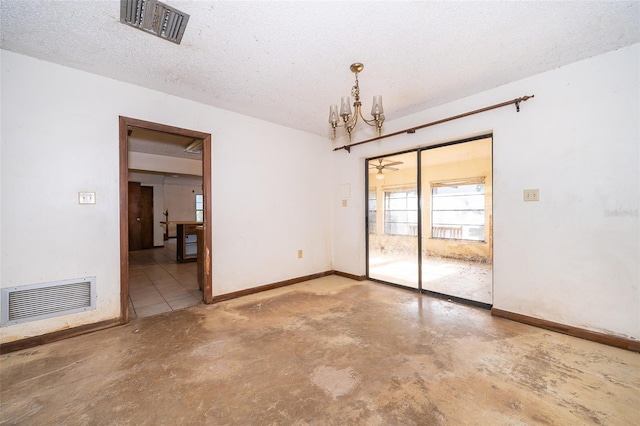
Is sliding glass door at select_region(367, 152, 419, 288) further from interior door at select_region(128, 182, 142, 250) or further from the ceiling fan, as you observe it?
interior door at select_region(128, 182, 142, 250)

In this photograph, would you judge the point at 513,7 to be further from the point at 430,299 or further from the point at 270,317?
the point at 270,317

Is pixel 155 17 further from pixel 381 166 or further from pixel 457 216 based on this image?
pixel 457 216

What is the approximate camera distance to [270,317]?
2844mm

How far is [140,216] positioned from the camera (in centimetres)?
822

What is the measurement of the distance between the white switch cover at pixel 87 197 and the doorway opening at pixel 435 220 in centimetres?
369

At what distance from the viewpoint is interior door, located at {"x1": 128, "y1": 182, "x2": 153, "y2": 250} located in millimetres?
7852

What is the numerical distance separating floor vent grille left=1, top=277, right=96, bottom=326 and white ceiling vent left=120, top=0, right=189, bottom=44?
93.6 inches

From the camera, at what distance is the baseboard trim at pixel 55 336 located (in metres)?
2.16

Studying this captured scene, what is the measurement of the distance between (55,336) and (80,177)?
151 centimetres

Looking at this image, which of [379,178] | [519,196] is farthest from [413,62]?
[379,178]

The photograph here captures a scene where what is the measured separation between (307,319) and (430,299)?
174cm

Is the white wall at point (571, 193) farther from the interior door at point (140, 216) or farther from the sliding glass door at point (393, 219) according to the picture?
the interior door at point (140, 216)

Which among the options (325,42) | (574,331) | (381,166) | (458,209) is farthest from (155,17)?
(574,331)

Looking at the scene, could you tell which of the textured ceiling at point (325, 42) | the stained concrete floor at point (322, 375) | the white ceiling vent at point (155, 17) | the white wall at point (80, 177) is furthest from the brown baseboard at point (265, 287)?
the white ceiling vent at point (155, 17)
